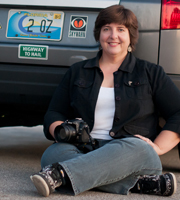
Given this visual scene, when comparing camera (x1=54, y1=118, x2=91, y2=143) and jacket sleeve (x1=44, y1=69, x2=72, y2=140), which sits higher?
jacket sleeve (x1=44, y1=69, x2=72, y2=140)

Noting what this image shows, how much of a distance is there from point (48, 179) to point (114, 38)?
1.20 meters

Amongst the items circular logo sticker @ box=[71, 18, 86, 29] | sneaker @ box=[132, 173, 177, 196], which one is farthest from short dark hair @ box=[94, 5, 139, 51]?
sneaker @ box=[132, 173, 177, 196]

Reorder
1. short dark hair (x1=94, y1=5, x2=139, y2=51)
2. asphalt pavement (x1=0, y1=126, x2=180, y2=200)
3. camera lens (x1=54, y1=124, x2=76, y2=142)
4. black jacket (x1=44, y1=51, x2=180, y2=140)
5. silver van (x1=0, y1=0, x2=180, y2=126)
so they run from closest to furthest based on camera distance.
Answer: asphalt pavement (x1=0, y1=126, x2=180, y2=200)
camera lens (x1=54, y1=124, x2=76, y2=142)
black jacket (x1=44, y1=51, x2=180, y2=140)
short dark hair (x1=94, y1=5, x2=139, y2=51)
silver van (x1=0, y1=0, x2=180, y2=126)

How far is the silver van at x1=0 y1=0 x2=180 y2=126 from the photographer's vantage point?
332 cm

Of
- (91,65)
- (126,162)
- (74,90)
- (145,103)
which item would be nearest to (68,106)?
(74,90)

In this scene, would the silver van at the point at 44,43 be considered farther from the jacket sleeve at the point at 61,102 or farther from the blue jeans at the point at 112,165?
the blue jeans at the point at 112,165

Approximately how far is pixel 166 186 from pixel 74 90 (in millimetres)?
1010

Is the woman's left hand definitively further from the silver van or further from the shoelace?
the silver van

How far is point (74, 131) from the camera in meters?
2.75

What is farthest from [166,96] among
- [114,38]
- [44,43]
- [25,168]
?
[25,168]

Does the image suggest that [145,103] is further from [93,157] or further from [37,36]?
[37,36]

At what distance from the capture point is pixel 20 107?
3570 mm

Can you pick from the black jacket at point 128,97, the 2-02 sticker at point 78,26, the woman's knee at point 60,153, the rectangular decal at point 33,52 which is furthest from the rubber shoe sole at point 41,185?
the 2-02 sticker at point 78,26

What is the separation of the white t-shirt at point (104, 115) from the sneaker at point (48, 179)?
626 mm
